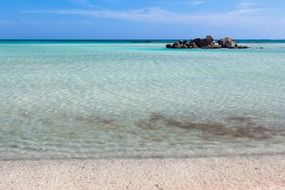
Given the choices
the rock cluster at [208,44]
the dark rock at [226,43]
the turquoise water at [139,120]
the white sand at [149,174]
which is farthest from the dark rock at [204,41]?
the white sand at [149,174]

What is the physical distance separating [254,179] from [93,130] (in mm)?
3483

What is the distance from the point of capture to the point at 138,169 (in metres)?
5.54

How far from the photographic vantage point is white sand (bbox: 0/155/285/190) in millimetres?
4918

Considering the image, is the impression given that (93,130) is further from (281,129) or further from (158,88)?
(158,88)

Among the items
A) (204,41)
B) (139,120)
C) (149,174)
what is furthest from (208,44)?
(149,174)

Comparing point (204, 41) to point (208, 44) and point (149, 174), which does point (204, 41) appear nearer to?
point (208, 44)

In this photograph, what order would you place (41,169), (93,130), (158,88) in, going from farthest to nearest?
(158,88), (93,130), (41,169)

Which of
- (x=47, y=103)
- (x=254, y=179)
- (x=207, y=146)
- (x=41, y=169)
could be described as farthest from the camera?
(x=47, y=103)

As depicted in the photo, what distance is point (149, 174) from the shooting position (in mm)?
5324

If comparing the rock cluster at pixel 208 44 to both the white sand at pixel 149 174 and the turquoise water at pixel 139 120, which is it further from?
the white sand at pixel 149 174

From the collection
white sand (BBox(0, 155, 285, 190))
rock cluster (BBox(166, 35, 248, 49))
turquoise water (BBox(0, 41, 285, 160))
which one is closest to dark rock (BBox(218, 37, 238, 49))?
rock cluster (BBox(166, 35, 248, 49))

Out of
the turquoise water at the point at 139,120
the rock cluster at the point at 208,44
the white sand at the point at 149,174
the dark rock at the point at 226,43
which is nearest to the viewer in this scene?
the white sand at the point at 149,174

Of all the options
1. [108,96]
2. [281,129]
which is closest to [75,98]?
[108,96]

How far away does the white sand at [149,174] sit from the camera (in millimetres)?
4918
